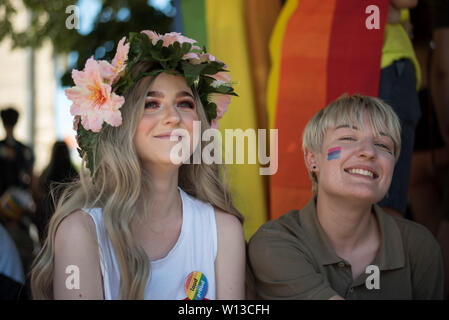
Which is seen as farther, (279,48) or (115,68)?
(279,48)

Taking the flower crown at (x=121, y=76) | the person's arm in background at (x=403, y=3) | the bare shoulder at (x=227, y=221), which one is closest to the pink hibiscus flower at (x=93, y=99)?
the flower crown at (x=121, y=76)

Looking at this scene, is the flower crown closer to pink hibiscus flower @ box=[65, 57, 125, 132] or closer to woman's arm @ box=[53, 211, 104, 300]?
pink hibiscus flower @ box=[65, 57, 125, 132]

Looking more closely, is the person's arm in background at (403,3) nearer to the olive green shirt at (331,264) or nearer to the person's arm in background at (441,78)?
the person's arm in background at (441,78)

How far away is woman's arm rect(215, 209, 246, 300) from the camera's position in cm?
223

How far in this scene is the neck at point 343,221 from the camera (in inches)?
91.4

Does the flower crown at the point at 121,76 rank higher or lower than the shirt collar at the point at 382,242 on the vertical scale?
higher

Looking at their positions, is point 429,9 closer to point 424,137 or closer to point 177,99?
point 424,137

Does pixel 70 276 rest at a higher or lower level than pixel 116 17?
lower

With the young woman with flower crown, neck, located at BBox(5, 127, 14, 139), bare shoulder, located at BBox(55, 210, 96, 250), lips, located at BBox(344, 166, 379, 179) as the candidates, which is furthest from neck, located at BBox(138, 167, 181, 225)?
neck, located at BBox(5, 127, 14, 139)

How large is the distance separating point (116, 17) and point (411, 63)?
3.69 metres

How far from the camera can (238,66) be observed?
3.59 m

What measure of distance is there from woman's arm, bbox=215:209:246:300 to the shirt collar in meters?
0.29

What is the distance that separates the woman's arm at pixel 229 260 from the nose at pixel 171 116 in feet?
1.58
